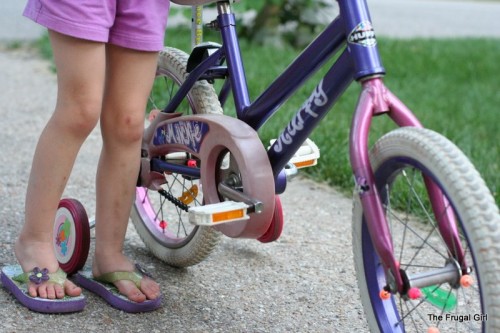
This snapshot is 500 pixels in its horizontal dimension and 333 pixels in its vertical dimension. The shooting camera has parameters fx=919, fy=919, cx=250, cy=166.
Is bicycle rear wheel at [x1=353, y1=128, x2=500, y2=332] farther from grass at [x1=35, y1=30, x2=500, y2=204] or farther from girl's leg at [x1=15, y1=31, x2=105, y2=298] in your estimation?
grass at [x1=35, y1=30, x2=500, y2=204]

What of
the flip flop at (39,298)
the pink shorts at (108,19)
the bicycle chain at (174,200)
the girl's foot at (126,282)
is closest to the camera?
the pink shorts at (108,19)

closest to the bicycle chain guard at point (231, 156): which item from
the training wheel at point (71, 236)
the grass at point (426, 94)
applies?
the training wheel at point (71, 236)

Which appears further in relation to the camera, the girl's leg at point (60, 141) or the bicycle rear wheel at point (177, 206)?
the bicycle rear wheel at point (177, 206)

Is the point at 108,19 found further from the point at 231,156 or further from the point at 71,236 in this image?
the point at 71,236

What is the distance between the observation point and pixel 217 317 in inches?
103

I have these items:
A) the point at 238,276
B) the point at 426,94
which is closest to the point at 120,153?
the point at 238,276

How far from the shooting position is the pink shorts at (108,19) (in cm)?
231

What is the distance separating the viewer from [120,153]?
2600mm

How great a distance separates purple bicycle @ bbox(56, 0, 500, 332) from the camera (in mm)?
1889

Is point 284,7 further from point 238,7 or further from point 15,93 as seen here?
point 15,93

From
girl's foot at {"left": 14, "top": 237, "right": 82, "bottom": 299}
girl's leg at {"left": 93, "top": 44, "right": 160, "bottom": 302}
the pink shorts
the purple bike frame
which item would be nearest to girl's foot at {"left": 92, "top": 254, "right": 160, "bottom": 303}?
girl's leg at {"left": 93, "top": 44, "right": 160, "bottom": 302}

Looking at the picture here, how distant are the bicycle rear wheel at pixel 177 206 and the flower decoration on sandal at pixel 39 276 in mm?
508

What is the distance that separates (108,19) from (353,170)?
0.77m

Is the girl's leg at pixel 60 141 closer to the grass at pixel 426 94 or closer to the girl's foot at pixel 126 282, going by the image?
the girl's foot at pixel 126 282
